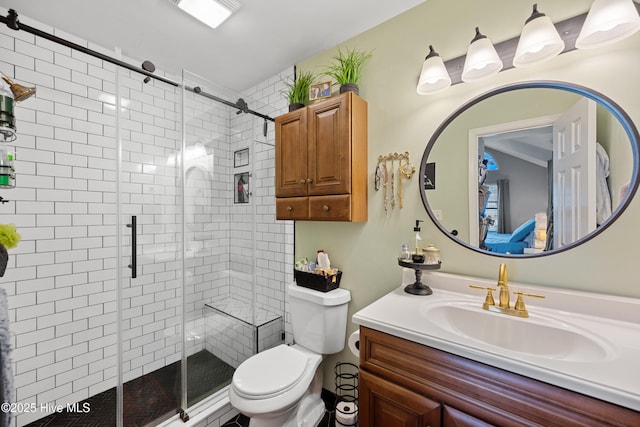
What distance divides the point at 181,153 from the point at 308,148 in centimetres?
84

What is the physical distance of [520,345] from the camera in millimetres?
1068

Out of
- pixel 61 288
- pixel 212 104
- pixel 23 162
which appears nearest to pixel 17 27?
pixel 23 162

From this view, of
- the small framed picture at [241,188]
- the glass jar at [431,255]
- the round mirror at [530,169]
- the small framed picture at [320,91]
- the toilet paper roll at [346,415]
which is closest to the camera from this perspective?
the round mirror at [530,169]

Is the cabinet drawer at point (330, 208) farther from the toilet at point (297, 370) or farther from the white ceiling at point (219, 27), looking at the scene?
the white ceiling at point (219, 27)

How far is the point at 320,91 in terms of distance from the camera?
1792 mm

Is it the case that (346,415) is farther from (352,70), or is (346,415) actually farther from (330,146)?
(352,70)

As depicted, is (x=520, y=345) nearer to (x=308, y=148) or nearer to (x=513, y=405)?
(x=513, y=405)

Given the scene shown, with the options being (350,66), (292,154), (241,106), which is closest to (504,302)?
(292,154)

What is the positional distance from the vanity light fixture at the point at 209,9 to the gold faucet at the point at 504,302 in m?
2.03

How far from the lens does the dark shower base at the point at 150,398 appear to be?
1589 mm

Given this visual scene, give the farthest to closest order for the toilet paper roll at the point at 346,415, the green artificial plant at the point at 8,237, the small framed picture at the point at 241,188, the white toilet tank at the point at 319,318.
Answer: the small framed picture at the point at 241,188 < the white toilet tank at the point at 319,318 < the toilet paper roll at the point at 346,415 < the green artificial plant at the point at 8,237

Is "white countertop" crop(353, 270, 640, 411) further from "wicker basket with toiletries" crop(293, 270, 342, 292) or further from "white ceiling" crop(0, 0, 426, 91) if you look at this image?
"white ceiling" crop(0, 0, 426, 91)

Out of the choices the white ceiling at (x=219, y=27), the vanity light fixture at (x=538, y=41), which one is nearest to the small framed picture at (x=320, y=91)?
the white ceiling at (x=219, y=27)

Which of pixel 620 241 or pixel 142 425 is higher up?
pixel 620 241
